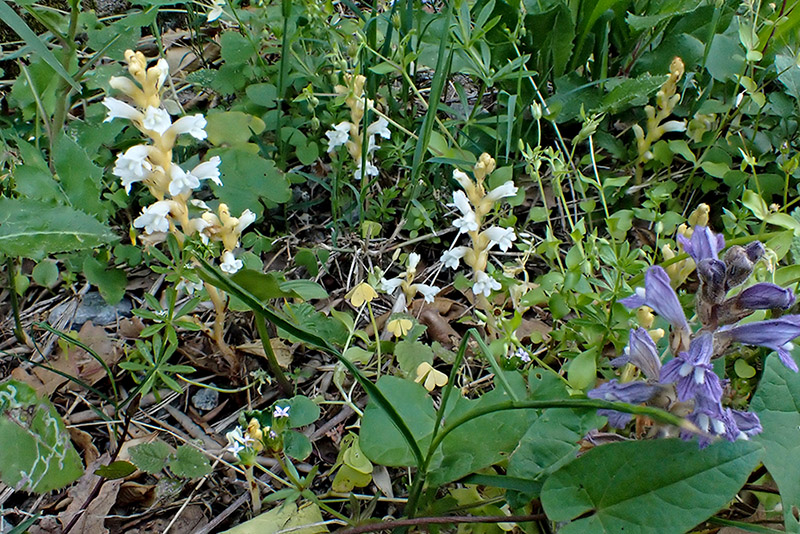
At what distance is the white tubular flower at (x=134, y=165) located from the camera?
166cm

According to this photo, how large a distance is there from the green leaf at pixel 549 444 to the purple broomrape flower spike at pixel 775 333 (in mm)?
356

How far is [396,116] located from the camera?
2.56 meters

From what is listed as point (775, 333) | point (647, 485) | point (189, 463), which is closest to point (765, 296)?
point (775, 333)

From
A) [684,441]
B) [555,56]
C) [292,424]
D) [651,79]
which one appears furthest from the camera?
[555,56]

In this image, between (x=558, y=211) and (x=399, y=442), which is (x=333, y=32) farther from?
(x=399, y=442)

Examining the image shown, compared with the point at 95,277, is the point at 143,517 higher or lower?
lower

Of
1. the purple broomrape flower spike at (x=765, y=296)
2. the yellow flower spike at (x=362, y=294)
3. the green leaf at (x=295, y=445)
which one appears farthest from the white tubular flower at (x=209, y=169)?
the purple broomrape flower spike at (x=765, y=296)

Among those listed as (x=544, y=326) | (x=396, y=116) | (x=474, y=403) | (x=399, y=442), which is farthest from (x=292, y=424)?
(x=396, y=116)

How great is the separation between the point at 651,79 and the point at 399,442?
1.63m

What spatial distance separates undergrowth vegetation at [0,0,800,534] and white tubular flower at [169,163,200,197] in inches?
0.4

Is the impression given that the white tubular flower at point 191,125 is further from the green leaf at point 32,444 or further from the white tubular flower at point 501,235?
the white tubular flower at point 501,235

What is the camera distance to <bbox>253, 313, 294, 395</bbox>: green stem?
1.66 meters

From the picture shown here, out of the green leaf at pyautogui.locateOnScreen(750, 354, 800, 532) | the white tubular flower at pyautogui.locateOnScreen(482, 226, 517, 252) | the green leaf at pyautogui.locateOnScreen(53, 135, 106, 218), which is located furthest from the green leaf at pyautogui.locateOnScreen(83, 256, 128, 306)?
the green leaf at pyautogui.locateOnScreen(750, 354, 800, 532)

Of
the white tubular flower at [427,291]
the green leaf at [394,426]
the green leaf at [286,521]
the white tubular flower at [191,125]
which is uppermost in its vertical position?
the white tubular flower at [191,125]
